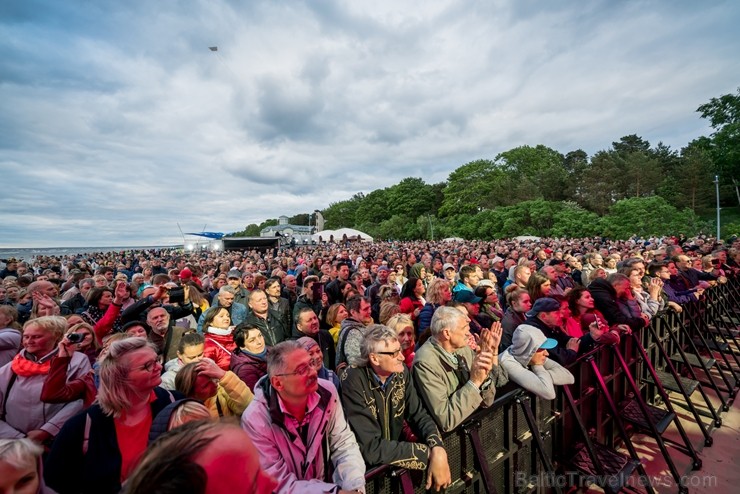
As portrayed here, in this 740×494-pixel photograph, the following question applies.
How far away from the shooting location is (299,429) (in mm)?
1949

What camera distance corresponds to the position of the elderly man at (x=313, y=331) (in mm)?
4125

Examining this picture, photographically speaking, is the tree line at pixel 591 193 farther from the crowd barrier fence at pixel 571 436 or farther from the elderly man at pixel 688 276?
the crowd barrier fence at pixel 571 436

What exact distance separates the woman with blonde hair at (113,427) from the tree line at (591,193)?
3644 centimetres

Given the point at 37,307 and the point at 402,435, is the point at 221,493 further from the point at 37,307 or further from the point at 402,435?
the point at 37,307

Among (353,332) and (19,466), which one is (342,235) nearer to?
(353,332)

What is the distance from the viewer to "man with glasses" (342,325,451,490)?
6.82ft

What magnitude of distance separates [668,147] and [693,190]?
76.2 ft

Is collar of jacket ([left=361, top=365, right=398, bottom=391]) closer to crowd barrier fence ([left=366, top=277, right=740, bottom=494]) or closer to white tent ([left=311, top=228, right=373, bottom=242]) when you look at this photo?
crowd barrier fence ([left=366, top=277, right=740, bottom=494])

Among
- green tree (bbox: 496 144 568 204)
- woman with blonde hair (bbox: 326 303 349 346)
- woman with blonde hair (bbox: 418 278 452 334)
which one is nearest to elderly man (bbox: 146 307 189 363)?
woman with blonde hair (bbox: 326 303 349 346)

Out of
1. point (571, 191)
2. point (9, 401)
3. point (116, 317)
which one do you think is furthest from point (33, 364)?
point (571, 191)

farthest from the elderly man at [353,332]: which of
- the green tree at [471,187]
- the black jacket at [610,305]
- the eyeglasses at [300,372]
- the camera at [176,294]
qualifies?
the green tree at [471,187]

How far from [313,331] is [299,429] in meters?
2.20

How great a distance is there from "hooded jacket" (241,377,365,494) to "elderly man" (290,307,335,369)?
197cm

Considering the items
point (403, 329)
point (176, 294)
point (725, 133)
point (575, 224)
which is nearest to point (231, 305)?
point (176, 294)
